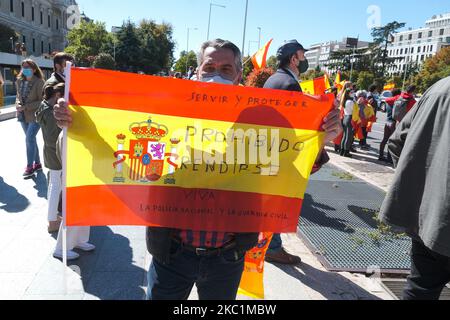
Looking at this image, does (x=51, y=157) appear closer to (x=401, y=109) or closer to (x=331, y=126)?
(x=331, y=126)

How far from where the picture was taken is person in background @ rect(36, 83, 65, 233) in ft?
13.3

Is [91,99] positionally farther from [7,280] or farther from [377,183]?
[377,183]

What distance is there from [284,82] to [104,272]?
7.94 ft

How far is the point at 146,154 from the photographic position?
211 centimetres

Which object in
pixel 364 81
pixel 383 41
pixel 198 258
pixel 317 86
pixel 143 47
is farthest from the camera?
pixel 383 41

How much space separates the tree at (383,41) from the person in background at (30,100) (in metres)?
99.1

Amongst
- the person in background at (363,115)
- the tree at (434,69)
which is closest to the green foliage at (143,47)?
the tree at (434,69)

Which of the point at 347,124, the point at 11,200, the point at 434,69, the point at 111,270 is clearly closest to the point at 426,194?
the point at 111,270

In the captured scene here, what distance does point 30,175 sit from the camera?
636cm

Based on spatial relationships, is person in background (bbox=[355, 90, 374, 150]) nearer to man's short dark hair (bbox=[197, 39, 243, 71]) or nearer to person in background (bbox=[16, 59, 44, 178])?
person in background (bbox=[16, 59, 44, 178])

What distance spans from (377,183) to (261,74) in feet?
12.2

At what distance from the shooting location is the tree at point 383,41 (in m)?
95.8

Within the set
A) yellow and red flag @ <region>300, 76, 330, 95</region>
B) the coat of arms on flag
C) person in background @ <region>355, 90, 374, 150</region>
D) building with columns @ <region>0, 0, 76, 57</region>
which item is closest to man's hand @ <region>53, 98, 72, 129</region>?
the coat of arms on flag

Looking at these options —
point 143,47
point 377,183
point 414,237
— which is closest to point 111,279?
point 414,237
